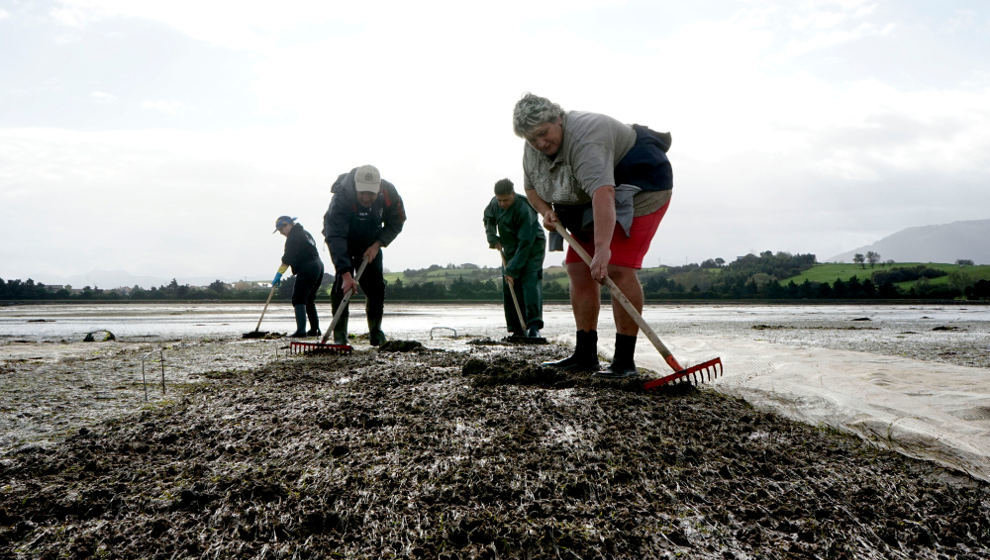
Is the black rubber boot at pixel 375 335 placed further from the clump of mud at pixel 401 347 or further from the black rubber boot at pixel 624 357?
the black rubber boot at pixel 624 357

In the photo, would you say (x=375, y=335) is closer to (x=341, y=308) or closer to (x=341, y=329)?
(x=341, y=329)

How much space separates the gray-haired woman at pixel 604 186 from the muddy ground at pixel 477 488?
107cm

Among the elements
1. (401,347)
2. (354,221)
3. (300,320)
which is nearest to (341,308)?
(401,347)

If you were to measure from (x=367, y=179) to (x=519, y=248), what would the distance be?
2.20m

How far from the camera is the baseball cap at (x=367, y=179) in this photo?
5.65m

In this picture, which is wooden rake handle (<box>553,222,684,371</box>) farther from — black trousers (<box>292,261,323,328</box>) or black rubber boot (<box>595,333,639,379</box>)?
black trousers (<box>292,261,323,328</box>)

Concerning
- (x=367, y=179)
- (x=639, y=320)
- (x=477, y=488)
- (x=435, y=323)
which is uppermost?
(x=367, y=179)

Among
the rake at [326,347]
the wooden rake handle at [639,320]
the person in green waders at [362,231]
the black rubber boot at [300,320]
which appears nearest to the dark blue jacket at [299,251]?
the black rubber boot at [300,320]

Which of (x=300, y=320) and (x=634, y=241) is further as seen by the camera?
(x=300, y=320)

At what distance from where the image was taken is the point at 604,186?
310 cm

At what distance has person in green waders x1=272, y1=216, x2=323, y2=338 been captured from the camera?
800cm

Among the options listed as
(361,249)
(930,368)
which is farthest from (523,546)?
(361,249)

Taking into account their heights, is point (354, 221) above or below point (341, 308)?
above

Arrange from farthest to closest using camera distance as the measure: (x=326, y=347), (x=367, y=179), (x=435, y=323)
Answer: (x=435, y=323) < (x=367, y=179) < (x=326, y=347)
